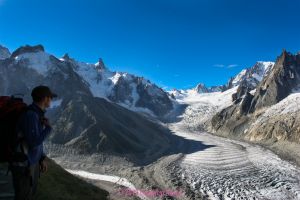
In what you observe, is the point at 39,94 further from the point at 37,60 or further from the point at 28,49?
the point at 28,49

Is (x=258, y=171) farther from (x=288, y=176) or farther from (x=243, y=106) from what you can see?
(x=243, y=106)

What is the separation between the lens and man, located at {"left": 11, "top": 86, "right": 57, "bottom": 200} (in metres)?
8.32

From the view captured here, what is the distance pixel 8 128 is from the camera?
8.44 metres

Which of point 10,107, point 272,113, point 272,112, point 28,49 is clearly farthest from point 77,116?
point 10,107

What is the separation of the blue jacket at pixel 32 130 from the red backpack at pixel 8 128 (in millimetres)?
202

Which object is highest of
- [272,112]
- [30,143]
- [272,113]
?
[272,112]

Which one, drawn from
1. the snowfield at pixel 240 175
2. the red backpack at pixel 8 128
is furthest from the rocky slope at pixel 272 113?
the red backpack at pixel 8 128

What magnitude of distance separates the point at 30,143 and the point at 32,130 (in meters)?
0.29

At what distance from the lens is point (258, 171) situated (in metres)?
61.4

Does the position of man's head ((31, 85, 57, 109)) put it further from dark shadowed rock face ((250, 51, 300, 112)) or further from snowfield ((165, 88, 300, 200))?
dark shadowed rock face ((250, 51, 300, 112))

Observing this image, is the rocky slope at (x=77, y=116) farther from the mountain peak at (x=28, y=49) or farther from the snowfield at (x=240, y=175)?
the snowfield at (x=240, y=175)

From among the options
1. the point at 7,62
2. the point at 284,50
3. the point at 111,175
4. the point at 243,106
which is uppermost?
the point at 284,50

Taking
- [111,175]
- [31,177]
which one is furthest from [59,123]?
[31,177]

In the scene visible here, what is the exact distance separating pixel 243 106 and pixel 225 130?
1528cm
